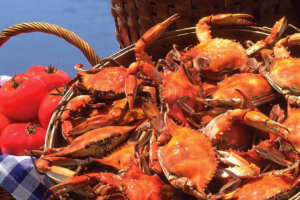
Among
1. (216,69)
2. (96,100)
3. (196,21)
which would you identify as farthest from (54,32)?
(216,69)

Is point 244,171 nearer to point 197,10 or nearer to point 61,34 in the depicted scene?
point 197,10

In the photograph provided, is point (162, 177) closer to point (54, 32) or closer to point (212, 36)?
point (212, 36)

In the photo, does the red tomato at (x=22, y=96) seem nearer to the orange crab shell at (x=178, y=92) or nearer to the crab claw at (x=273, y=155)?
the orange crab shell at (x=178, y=92)

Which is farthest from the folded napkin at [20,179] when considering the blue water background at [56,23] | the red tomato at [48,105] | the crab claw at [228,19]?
the blue water background at [56,23]

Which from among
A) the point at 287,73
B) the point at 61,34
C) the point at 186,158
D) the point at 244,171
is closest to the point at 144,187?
the point at 186,158

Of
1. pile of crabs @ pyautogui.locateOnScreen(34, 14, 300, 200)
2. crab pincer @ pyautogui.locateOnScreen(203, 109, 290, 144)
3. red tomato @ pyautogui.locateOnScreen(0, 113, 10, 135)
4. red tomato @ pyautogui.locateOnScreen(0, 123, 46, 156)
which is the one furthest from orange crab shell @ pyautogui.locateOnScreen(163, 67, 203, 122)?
red tomato @ pyautogui.locateOnScreen(0, 113, 10, 135)

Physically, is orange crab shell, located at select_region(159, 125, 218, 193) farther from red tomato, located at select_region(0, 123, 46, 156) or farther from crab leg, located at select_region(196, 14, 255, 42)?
red tomato, located at select_region(0, 123, 46, 156)
